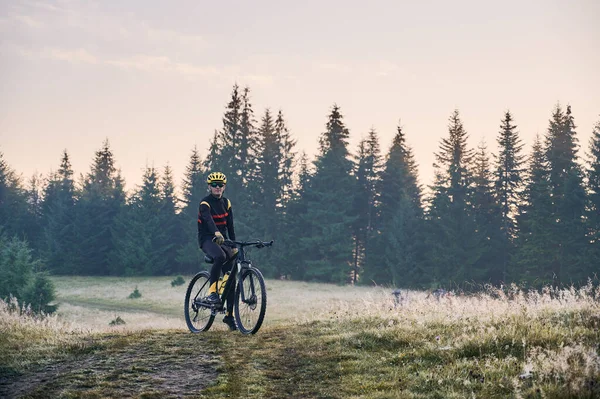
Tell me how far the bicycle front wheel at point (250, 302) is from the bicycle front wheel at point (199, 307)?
2.73 feet

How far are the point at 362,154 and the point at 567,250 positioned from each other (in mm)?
22158

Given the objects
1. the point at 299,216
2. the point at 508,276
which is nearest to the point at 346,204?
the point at 299,216

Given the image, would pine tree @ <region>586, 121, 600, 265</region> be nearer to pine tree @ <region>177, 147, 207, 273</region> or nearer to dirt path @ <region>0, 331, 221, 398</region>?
dirt path @ <region>0, 331, 221, 398</region>

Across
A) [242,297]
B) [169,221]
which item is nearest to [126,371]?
[242,297]

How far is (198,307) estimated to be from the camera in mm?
10406

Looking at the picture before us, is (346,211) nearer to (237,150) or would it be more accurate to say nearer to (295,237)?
(295,237)

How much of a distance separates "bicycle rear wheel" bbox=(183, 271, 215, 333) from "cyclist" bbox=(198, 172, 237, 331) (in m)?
0.40

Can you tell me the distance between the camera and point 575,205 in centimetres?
3731

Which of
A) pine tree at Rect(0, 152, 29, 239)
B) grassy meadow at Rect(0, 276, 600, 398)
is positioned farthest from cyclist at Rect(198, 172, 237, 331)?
pine tree at Rect(0, 152, 29, 239)

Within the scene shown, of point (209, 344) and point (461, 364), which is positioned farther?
point (209, 344)

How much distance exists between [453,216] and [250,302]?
1472 inches

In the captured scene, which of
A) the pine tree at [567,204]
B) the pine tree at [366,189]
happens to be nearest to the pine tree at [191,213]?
the pine tree at [366,189]

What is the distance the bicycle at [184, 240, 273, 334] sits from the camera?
8992 millimetres

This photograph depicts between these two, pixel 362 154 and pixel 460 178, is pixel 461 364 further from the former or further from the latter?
pixel 362 154
